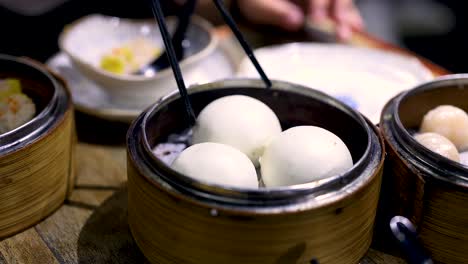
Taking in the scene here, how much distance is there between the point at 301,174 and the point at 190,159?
18 cm

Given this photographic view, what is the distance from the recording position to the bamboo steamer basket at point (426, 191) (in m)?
0.82

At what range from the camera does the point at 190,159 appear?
2.65 feet

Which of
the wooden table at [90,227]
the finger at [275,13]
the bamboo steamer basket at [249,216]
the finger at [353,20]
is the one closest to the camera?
the bamboo steamer basket at [249,216]

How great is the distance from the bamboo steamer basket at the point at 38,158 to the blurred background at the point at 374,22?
68 centimetres

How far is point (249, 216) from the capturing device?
2.30 ft

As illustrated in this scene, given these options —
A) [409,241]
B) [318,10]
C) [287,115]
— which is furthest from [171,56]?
[318,10]

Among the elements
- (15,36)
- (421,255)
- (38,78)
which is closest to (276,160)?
(421,255)

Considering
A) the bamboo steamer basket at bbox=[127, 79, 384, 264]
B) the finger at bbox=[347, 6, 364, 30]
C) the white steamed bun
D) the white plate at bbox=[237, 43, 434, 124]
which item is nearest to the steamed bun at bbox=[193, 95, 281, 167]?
the bamboo steamer basket at bbox=[127, 79, 384, 264]

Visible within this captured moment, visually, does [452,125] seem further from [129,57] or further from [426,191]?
[129,57]

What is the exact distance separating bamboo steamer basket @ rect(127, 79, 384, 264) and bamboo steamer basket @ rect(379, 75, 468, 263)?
0.06 meters

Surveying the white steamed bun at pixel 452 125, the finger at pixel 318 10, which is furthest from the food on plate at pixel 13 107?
the finger at pixel 318 10

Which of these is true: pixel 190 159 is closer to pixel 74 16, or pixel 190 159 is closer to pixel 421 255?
pixel 421 255

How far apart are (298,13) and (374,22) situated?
152 centimetres

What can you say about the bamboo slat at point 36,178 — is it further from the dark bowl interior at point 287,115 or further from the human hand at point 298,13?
the human hand at point 298,13
